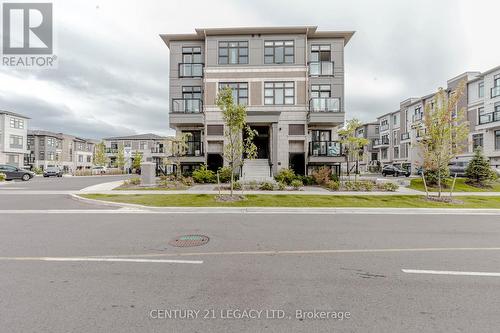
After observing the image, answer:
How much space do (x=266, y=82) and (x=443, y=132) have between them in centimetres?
1422

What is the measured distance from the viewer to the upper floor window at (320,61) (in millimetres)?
21531

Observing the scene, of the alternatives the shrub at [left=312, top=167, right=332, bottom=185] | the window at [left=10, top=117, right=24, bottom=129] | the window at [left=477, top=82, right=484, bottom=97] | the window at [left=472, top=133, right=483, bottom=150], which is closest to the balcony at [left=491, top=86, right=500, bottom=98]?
the window at [left=477, top=82, right=484, bottom=97]

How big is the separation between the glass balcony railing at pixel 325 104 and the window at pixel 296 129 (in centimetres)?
188

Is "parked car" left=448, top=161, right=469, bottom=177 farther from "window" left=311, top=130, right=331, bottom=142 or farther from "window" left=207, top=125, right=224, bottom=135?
"window" left=207, top=125, right=224, bottom=135

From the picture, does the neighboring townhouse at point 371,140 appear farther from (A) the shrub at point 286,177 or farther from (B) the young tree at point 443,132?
(B) the young tree at point 443,132

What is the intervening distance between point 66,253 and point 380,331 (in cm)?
643

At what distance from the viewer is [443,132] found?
42.7 ft

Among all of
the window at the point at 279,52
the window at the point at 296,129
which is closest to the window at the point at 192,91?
the window at the point at 279,52

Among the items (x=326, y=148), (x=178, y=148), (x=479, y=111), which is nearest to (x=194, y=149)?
(x=178, y=148)

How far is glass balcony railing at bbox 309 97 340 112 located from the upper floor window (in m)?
3.03

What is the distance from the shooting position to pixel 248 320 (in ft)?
10.2

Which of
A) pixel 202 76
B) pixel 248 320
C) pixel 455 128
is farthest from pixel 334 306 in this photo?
pixel 202 76

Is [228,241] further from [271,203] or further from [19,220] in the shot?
[19,220]

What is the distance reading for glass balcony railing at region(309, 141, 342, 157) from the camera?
2022 cm
